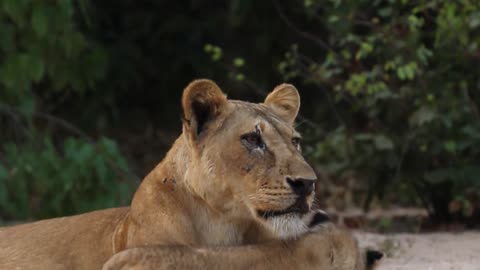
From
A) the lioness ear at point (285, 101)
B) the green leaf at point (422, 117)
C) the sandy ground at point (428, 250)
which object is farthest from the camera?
the green leaf at point (422, 117)

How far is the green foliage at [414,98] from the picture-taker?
26.5ft

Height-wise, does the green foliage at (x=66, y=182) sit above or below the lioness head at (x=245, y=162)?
below

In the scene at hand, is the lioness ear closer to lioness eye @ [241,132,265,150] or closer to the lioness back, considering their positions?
lioness eye @ [241,132,265,150]

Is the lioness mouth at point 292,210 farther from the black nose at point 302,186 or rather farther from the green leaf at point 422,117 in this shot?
the green leaf at point 422,117

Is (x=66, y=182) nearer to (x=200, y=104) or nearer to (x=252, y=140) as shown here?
(x=200, y=104)

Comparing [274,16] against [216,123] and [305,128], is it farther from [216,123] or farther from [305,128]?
[216,123]

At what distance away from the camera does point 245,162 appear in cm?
472

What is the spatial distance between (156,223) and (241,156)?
17.6 inches

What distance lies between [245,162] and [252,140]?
102 millimetres

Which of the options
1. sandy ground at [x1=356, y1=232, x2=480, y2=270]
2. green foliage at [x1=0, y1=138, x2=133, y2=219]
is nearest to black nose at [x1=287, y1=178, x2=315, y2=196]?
sandy ground at [x1=356, y1=232, x2=480, y2=270]

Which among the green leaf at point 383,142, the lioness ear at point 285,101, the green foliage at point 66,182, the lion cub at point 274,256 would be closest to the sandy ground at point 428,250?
the green leaf at point 383,142

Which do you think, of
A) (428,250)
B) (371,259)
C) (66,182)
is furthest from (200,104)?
(66,182)

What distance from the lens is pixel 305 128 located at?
30.5 ft

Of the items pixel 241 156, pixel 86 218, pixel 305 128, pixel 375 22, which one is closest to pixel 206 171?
pixel 241 156
